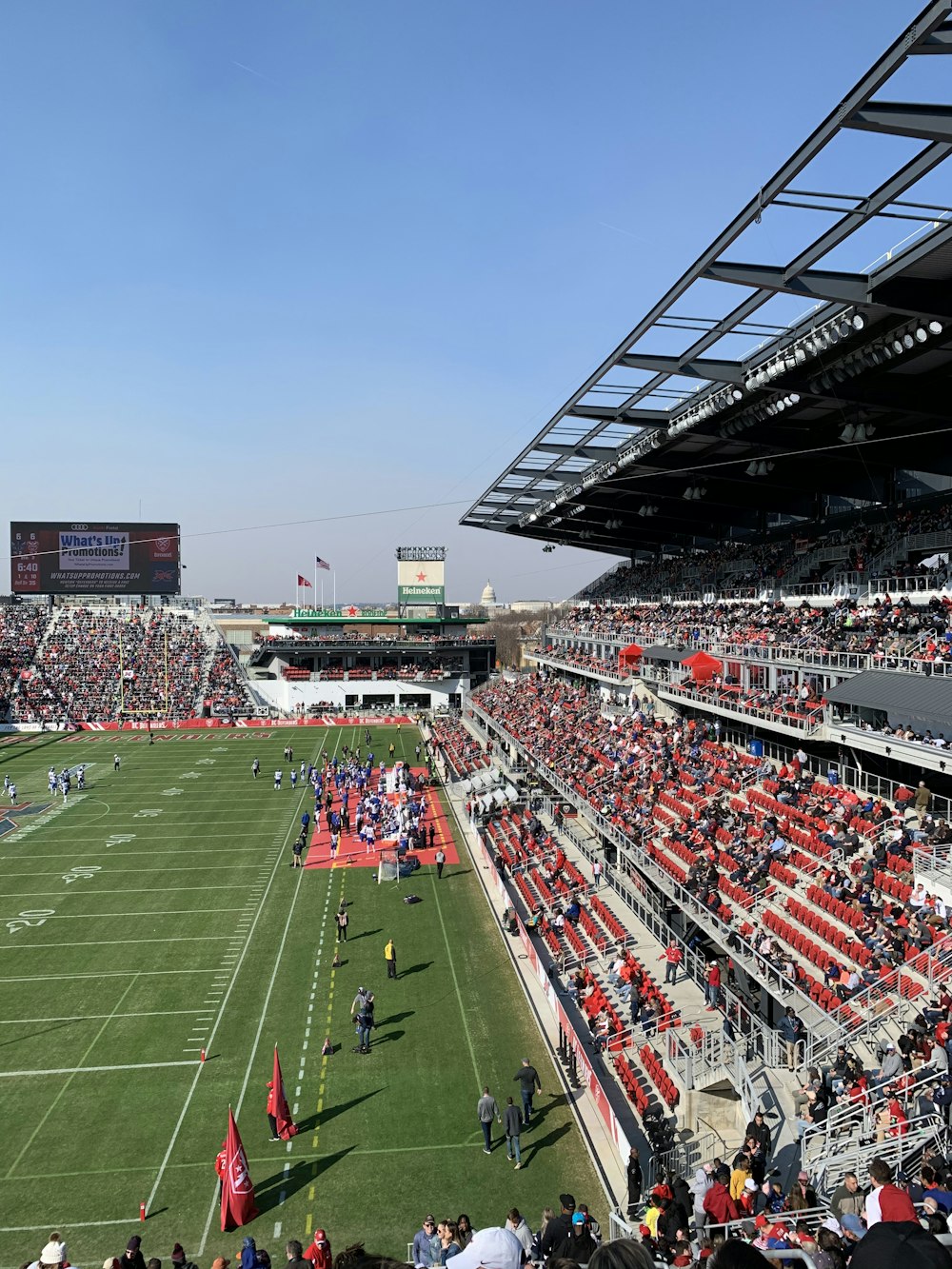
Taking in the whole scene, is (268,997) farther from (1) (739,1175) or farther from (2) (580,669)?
(2) (580,669)

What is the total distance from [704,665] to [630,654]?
818 cm

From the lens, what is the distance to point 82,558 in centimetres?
7081

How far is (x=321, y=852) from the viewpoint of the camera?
3066cm

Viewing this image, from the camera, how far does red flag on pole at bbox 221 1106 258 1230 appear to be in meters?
11.7

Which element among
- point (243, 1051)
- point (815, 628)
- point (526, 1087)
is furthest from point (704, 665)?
point (243, 1051)

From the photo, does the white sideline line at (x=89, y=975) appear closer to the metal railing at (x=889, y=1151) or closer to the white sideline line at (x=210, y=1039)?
the white sideline line at (x=210, y=1039)

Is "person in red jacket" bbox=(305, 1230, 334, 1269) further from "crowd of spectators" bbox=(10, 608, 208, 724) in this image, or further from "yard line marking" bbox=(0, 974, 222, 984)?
"crowd of spectators" bbox=(10, 608, 208, 724)

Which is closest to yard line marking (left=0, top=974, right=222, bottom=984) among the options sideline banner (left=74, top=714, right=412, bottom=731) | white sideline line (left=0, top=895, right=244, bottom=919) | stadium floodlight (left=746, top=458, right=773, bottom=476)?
white sideline line (left=0, top=895, right=244, bottom=919)

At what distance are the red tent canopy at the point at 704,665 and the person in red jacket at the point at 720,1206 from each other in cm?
2118

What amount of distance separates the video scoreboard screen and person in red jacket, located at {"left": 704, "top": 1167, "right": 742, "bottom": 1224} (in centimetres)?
6830

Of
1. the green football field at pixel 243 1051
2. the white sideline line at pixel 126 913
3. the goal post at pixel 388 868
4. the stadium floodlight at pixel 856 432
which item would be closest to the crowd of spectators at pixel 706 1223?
the green football field at pixel 243 1051

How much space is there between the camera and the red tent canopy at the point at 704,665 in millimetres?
29641

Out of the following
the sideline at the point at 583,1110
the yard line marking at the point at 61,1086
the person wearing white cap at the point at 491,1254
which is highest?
the person wearing white cap at the point at 491,1254

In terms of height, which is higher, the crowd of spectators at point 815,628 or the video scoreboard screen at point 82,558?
the video scoreboard screen at point 82,558
